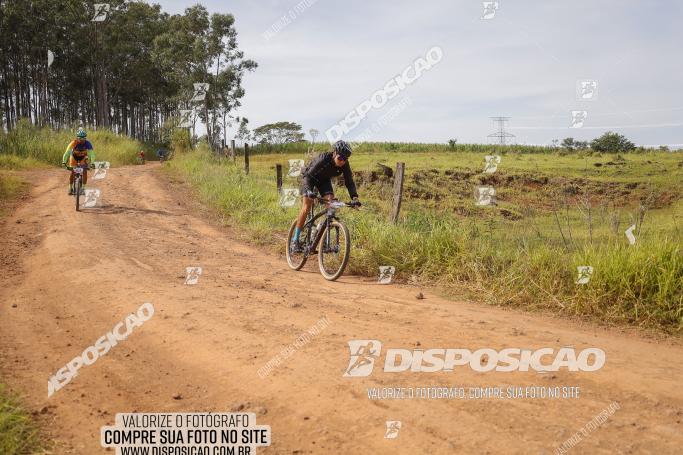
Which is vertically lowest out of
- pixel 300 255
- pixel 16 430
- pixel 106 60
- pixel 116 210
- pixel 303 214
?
pixel 16 430

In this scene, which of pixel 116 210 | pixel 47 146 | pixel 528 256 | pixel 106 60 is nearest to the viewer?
pixel 528 256

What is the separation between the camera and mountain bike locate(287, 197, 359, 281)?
26.1 ft

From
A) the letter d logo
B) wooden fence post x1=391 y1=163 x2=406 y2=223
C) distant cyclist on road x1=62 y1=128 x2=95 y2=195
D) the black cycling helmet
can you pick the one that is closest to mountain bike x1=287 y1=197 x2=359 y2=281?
the black cycling helmet

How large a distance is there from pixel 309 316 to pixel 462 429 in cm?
268

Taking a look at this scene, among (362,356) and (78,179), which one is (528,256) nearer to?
(362,356)

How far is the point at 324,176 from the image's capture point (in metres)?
8.40

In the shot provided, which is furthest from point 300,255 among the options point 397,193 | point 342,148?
point 397,193

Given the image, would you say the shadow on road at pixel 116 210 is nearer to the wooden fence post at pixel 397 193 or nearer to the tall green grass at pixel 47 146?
the wooden fence post at pixel 397 193

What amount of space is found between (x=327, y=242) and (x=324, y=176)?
1.07m

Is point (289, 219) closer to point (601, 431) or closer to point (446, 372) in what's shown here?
point (446, 372)

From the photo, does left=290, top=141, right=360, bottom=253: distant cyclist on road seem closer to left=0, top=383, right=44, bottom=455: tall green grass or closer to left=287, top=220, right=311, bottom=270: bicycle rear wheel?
left=287, top=220, right=311, bottom=270: bicycle rear wheel

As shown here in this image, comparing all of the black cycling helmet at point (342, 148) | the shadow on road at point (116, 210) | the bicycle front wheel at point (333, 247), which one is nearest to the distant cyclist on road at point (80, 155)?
the shadow on road at point (116, 210)

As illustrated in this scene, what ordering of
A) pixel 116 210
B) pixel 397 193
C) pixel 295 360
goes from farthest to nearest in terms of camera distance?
pixel 116 210 → pixel 397 193 → pixel 295 360

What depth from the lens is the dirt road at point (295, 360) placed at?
345 centimetres
